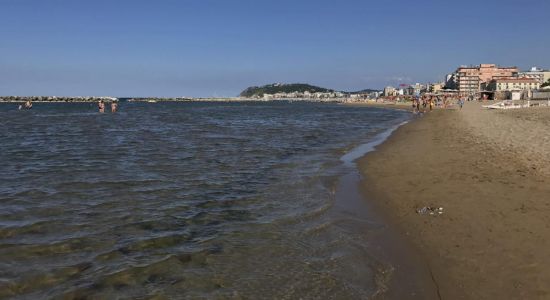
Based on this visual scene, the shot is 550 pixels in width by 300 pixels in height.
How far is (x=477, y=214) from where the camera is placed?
25.6ft

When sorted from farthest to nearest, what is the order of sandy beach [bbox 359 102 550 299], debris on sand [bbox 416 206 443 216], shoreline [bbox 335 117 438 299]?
debris on sand [bbox 416 206 443 216], sandy beach [bbox 359 102 550 299], shoreline [bbox 335 117 438 299]

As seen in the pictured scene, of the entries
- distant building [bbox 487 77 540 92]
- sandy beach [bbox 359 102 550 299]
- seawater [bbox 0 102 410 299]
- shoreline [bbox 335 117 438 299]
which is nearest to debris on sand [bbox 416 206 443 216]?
sandy beach [bbox 359 102 550 299]

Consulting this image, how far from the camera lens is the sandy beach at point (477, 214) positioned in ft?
17.2

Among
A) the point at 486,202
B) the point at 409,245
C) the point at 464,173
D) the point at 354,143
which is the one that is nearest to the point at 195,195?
the point at 409,245

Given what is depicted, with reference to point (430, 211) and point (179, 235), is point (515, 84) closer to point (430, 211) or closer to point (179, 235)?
point (430, 211)

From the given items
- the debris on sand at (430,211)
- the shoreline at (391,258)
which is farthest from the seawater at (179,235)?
the debris on sand at (430,211)

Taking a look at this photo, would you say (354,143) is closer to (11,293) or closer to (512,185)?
(512,185)

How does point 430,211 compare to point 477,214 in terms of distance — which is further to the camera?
point 430,211

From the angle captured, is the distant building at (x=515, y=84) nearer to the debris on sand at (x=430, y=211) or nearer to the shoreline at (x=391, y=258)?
the shoreline at (x=391, y=258)

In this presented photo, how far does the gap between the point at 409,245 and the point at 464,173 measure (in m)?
5.62

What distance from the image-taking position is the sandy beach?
5.24 m

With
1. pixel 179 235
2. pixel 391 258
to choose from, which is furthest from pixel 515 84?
pixel 179 235

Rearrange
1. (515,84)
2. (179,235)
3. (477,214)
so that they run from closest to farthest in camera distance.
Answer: (179,235), (477,214), (515,84)

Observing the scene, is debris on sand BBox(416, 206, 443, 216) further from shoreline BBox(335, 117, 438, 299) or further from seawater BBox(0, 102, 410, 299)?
seawater BBox(0, 102, 410, 299)
